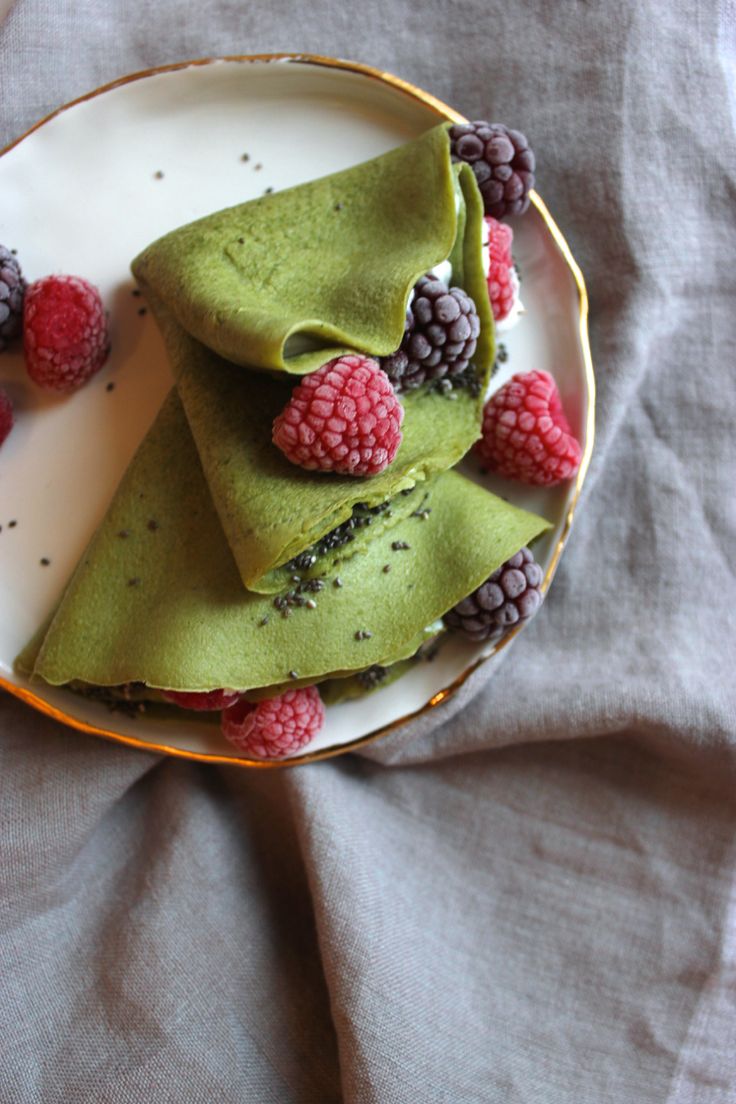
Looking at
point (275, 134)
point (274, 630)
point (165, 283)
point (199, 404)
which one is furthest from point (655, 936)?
point (275, 134)

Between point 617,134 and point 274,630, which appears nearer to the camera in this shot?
point 274,630

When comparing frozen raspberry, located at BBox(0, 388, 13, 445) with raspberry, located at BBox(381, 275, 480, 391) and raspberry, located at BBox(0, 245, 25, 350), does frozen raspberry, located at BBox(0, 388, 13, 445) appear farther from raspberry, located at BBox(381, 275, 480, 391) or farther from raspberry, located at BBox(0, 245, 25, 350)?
raspberry, located at BBox(381, 275, 480, 391)

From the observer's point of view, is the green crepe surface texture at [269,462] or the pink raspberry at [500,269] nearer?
the green crepe surface texture at [269,462]

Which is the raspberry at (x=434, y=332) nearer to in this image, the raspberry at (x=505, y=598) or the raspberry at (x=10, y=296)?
the raspberry at (x=505, y=598)

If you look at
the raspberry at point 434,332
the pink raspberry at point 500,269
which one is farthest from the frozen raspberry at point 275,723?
the pink raspberry at point 500,269

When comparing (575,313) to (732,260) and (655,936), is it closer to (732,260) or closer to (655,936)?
(732,260)

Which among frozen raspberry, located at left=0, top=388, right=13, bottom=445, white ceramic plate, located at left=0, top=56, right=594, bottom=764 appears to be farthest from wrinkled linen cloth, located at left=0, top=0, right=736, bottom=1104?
frozen raspberry, located at left=0, top=388, right=13, bottom=445

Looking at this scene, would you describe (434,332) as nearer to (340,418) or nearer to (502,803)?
(340,418)

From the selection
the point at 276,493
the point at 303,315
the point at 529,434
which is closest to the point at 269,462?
the point at 276,493
